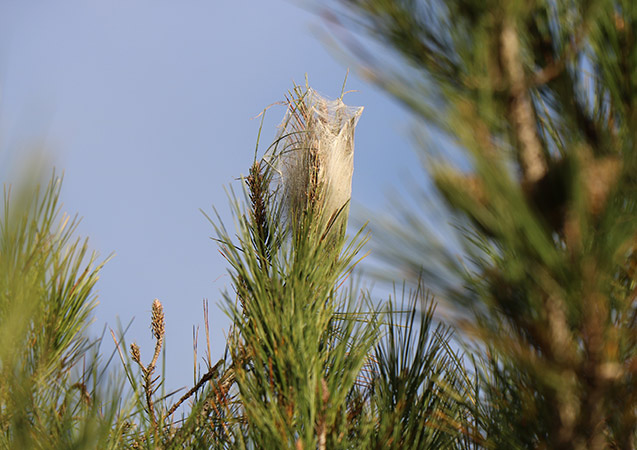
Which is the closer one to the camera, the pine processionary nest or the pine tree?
the pine tree

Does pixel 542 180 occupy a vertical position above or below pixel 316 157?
below

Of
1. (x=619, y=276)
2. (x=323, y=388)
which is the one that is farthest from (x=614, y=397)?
(x=323, y=388)

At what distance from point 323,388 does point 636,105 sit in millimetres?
808

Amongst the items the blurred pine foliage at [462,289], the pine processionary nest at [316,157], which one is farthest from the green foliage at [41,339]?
the pine processionary nest at [316,157]

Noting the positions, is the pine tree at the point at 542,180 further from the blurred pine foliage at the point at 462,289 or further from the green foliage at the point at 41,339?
the green foliage at the point at 41,339

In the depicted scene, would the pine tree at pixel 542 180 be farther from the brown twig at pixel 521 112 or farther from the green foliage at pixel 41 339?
the green foliage at pixel 41 339

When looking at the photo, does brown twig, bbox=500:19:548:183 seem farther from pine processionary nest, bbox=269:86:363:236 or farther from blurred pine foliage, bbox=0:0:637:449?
pine processionary nest, bbox=269:86:363:236

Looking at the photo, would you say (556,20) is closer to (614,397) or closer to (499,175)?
(499,175)

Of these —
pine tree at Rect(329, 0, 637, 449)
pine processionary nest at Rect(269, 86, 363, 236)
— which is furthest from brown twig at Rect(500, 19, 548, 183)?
pine processionary nest at Rect(269, 86, 363, 236)

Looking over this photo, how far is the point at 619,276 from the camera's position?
1.17 meters

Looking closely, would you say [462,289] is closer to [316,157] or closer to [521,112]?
[521,112]

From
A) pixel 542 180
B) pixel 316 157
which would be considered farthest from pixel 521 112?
pixel 316 157

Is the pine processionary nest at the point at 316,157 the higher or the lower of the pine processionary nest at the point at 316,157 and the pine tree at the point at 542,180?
the higher

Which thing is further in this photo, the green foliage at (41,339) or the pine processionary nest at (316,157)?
the pine processionary nest at (316,157)
